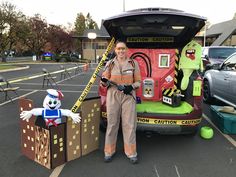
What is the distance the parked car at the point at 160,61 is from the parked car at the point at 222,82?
2.07m

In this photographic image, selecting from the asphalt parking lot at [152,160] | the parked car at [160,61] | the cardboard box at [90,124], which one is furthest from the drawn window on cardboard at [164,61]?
the cardboard box at [90,124]

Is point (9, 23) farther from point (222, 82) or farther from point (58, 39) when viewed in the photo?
point (222, 82)

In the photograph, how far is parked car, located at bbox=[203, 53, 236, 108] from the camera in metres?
6.62

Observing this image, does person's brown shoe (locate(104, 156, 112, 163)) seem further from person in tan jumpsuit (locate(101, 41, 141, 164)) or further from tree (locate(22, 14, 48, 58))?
tree (locate(22, 14, 48, 58))

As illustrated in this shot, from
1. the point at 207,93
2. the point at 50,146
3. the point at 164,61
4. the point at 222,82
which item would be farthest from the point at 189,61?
the point at 207,93

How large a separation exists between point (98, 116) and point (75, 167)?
919mm

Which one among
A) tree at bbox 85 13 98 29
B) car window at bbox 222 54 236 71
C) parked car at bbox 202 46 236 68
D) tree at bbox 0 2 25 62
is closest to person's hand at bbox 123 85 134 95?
car window at bbox 222 54 236 71

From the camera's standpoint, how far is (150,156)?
436 cm

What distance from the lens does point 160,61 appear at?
5.47 m

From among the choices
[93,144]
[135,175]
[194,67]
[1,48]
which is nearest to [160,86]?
[194,67]

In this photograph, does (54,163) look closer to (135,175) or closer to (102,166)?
(102,166)

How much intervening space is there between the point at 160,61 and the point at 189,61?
664 mm

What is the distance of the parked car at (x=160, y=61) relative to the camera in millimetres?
4203

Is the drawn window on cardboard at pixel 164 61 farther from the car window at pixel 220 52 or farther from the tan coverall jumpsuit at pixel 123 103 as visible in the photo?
the car window at pixel 220 52
